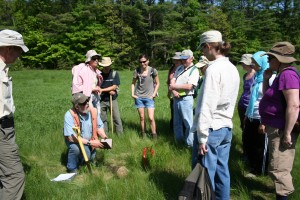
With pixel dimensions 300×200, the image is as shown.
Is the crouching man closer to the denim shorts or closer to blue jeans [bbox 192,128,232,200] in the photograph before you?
the denim shorts

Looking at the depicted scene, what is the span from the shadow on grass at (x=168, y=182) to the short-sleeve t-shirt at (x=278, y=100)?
1.48 meters

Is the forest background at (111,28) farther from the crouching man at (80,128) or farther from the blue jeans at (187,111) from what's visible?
the crouching man at (80,128)

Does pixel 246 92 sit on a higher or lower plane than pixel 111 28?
lower

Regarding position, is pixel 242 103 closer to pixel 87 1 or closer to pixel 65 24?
pixel 65 24

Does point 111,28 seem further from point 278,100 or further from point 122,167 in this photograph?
point 278,100

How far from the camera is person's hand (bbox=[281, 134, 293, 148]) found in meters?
3.22

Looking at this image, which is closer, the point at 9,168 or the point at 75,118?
the point at 9,168

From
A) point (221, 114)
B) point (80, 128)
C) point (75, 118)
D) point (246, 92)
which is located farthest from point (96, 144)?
point (246, 92)

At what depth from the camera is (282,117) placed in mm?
3324

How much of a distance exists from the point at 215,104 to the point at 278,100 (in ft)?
2.54

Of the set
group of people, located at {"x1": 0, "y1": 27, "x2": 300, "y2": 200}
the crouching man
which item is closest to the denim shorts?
the crouching man

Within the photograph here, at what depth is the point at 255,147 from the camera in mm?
4797

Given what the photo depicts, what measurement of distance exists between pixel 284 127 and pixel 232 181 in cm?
142

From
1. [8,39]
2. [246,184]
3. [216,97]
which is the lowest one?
[246,184]
